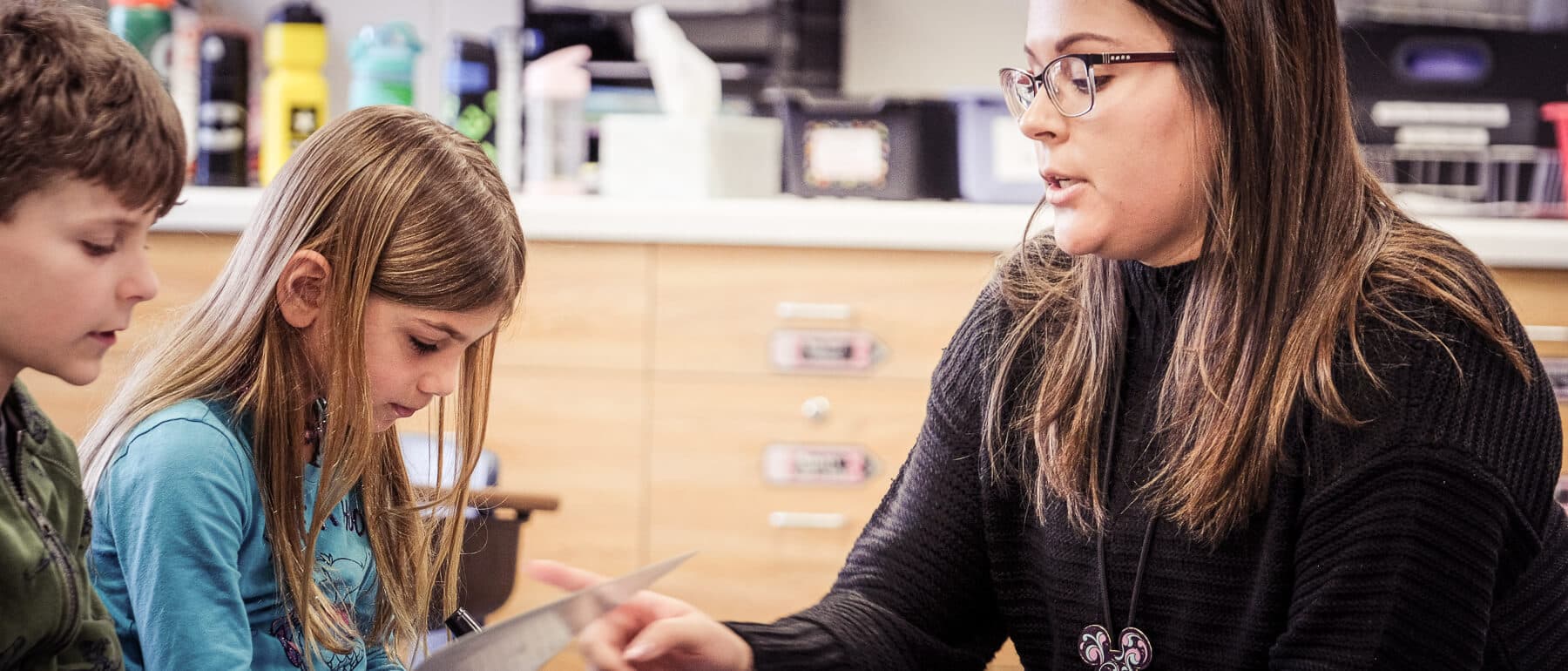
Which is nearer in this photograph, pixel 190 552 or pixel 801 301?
pixel 190 552

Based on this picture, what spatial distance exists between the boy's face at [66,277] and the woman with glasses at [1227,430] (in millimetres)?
312

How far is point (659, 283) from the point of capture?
222 cm

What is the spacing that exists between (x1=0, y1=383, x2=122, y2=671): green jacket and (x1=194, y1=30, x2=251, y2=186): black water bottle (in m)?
1.72

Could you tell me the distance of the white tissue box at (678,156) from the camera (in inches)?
91.5

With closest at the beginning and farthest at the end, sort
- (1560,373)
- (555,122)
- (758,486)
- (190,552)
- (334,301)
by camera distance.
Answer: (190,552) < (334,301) < (1560,373) < (758,486) < (555,122)

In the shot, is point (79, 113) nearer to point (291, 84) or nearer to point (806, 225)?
point (806, 225)

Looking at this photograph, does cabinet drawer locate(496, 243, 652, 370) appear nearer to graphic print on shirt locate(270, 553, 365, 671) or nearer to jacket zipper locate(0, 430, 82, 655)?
graphic print on shirt locate(270, 553, 365, 671)

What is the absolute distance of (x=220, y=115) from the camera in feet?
7.87

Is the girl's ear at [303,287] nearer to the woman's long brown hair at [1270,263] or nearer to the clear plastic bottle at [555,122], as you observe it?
the woman's long brown hair at [1270,263]

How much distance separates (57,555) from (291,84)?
1861 mm

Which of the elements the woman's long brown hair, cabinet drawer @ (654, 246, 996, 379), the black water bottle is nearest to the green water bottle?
the black water bottle

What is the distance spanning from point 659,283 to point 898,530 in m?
1.18

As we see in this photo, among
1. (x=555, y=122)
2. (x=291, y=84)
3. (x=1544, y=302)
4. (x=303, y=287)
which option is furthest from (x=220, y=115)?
(x=1544, y=302)

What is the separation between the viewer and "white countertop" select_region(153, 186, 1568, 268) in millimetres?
2096
